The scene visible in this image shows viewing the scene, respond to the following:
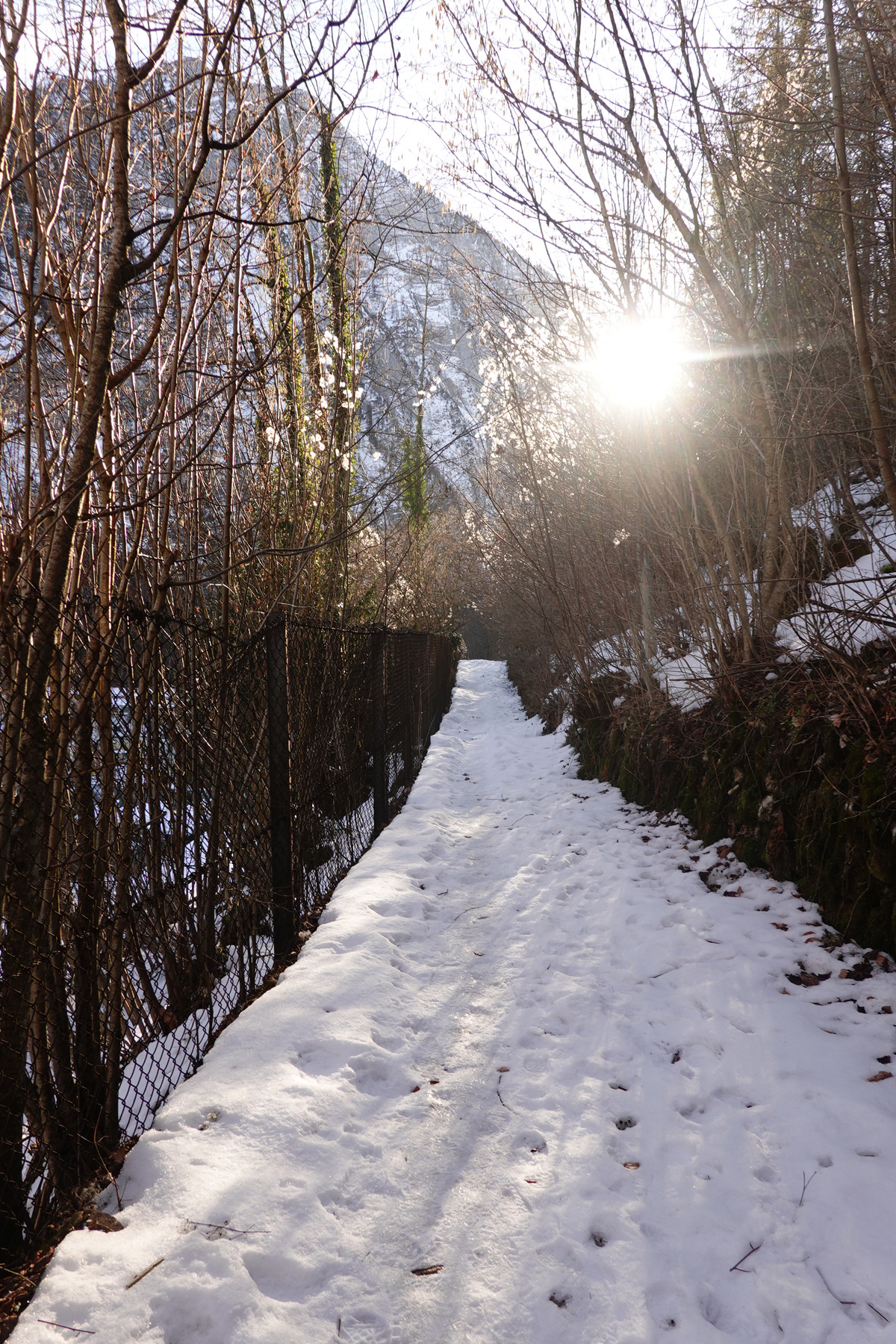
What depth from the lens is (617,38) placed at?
156 inches

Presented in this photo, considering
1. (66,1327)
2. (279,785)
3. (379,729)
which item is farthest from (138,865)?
(379,729)

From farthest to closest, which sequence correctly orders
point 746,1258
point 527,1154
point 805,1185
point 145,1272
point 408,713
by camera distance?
point 408,713 → point 527,1154 → point 805,1185 → point 746,1258 → point 145,1272

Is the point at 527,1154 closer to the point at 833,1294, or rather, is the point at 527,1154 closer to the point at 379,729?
the point at 833,1294

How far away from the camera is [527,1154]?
2.11m

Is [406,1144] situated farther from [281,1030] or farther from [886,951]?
[886,951]

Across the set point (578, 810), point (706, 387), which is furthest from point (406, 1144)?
point (706, 387)

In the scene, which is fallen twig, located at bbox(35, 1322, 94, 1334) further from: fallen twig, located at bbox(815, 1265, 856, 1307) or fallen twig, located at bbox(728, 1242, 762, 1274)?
fallen twig, located at bbox(815, 1265, 856, 1307)

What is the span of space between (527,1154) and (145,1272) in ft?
3.68

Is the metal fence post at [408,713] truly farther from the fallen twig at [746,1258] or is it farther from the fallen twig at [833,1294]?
the fallen twig at [833,1294]

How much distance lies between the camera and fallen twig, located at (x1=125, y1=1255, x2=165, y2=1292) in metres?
1.53

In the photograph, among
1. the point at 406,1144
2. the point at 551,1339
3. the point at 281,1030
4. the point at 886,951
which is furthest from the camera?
the point at 886,951

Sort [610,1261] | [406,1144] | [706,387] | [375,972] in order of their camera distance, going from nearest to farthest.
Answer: [610,1261] < [406,1144] < [375,972] < [706,387]

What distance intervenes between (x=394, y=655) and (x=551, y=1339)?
→ 199 inches

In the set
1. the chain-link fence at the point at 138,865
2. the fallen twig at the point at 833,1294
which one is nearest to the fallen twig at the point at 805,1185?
the fallen twig at the point at 833,1294
